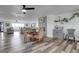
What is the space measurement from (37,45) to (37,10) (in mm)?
923

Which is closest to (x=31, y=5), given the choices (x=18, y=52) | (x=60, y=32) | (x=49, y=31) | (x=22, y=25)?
(x=22, y=25)

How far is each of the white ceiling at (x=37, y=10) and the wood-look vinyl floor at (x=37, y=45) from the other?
55 centimetres

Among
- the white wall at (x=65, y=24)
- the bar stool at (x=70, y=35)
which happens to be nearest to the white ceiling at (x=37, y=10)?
the white wall at (x=65, y=24)

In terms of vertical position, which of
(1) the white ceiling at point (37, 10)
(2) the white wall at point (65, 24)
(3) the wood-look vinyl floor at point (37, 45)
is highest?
(1) the white ceiling at point (37, 10)

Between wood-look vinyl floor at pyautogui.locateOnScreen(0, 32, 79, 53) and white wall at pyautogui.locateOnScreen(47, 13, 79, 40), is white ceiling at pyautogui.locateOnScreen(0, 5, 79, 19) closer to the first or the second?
white wall at pyautogui.locateOnScreen(47, 13, 79, 40)

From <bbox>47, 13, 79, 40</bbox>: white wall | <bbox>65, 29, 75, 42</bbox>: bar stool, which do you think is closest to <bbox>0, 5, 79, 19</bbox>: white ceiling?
<bbox>47, 13, 79, 40</bbox>: white wall

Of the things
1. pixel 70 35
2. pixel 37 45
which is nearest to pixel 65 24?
pixel 70 35

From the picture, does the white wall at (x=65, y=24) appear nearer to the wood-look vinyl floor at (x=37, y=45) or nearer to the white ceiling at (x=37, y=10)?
the white ceiling at (x=37, y=10)

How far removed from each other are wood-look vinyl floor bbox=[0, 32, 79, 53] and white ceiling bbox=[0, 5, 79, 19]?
21.6 inches

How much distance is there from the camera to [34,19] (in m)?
2.72

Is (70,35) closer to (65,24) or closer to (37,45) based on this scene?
(65,24)

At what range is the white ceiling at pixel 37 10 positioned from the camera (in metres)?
2.54
